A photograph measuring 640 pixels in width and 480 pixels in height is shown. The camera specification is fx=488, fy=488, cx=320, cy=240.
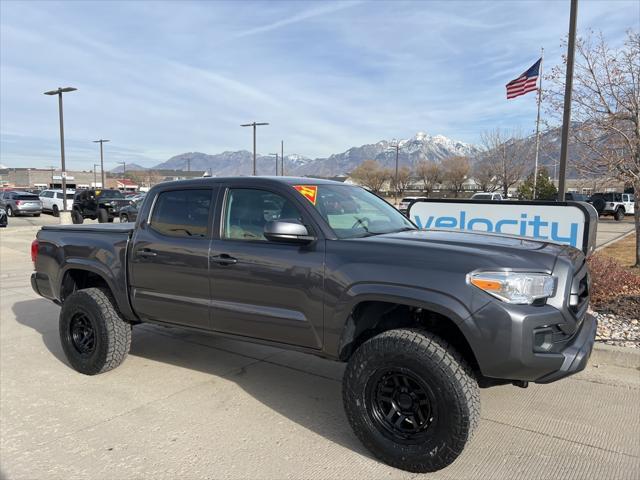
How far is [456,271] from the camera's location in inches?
108

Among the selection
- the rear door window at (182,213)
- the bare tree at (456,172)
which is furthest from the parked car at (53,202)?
the bare tree at (456,172)

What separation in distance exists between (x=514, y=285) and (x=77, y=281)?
4178 mm

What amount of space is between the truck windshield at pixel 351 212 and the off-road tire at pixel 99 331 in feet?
7.09

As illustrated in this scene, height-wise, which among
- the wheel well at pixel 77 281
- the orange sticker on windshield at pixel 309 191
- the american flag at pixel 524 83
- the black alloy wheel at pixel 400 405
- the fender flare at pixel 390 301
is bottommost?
the black alloy wheel at pixel 400 405

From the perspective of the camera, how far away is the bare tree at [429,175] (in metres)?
72.7

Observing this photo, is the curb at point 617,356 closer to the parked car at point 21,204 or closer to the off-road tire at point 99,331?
the off-road tire at point 99,331

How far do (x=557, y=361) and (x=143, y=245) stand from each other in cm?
322

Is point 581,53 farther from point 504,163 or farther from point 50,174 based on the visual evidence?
point 50,174

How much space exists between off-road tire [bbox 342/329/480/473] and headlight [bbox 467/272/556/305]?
0.46m

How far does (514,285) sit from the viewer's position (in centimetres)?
267

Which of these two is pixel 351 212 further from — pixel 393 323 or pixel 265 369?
pixel 265 369

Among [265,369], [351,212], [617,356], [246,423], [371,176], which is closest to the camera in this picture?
[246,423]

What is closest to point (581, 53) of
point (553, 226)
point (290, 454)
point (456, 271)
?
point (553, 226)

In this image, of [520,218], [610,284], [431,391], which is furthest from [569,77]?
[431,391]
